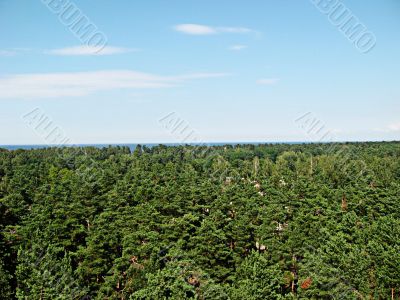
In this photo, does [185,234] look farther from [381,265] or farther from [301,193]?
[301,193]

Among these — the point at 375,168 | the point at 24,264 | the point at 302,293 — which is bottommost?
the point at 302,293

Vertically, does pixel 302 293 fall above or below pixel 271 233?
below

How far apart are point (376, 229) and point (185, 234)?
43.4ft

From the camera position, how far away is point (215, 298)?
21.5 m

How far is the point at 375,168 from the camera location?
65.4 metres

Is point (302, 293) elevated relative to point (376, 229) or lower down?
lower down

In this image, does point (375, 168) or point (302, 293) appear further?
point (375, 168)

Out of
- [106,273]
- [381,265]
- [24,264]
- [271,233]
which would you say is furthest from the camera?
[271,233]

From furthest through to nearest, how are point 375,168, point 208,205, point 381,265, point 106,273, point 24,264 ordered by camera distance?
point 375,168
point 208,205
point 106,273
point 381,265
point 24,264

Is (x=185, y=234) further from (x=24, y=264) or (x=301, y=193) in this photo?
(x=301, y=193)

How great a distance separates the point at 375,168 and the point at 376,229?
39.1 meters

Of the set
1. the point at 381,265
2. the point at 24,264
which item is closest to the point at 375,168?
the point at 381,265

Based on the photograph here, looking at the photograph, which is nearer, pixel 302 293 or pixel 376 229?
pixel 302 293

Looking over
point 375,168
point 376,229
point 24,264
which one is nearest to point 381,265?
point 376,229
